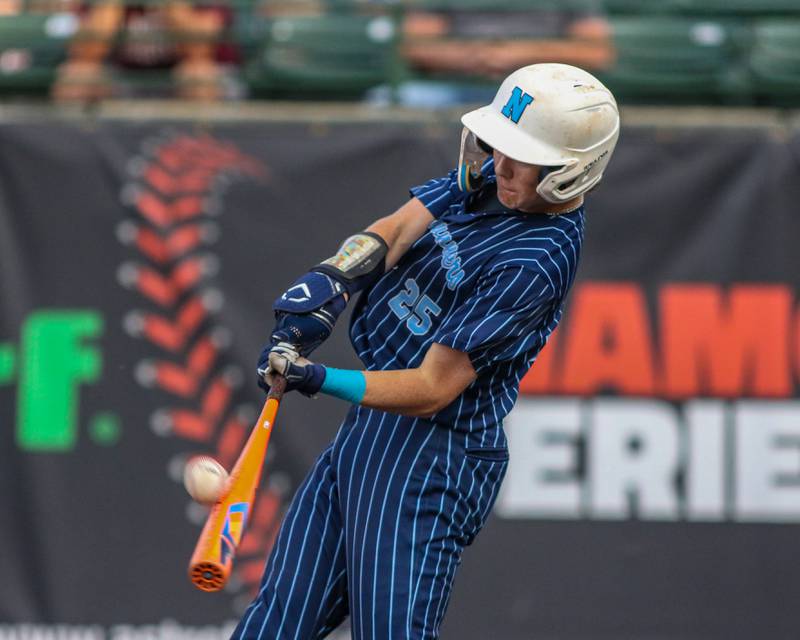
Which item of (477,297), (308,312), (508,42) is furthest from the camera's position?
(508,42)

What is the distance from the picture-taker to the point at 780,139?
18.2ft

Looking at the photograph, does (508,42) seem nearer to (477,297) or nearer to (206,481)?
(477,297)

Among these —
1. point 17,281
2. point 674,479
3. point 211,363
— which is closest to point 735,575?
point 674,479

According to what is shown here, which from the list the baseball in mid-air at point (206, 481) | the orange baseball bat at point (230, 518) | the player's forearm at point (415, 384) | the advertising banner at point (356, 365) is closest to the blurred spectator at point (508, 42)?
the advertising banner at point (356, 365)

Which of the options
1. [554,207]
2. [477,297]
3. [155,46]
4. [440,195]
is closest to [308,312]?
[477,297]

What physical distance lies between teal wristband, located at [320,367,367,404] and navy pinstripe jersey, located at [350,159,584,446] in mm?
215

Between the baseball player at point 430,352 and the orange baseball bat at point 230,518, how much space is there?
12 centimetres

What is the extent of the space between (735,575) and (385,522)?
2.50 metres

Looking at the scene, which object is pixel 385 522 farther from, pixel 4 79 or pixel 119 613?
pixel 4 79

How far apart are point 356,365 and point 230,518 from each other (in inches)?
91.2

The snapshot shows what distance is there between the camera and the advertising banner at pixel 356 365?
545 cm

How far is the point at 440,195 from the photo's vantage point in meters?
3.68

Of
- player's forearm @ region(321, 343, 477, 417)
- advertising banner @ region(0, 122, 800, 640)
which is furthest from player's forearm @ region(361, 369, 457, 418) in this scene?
advertising banner @ region(0, 122, 800, 640)

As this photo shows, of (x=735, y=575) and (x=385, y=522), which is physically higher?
(x=385, y=522)
